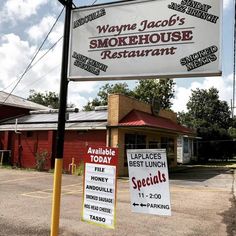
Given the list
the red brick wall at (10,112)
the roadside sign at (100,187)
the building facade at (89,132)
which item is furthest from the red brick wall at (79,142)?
the roadside sign at (100,187)

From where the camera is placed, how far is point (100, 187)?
5324 millimetres

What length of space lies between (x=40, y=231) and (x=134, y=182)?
13.5ft

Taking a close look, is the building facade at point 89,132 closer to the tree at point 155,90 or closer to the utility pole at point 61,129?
the utility pole at point 61,129

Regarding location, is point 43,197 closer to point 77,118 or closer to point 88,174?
point 88,174

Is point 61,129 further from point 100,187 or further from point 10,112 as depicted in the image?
point 10,112

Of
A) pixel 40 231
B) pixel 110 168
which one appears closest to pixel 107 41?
pixel 110 168

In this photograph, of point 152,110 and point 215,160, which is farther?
point 215,160

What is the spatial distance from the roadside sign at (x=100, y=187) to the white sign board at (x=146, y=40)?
127 cm

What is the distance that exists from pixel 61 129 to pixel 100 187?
105 centimetres

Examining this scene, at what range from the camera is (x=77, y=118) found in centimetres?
2802

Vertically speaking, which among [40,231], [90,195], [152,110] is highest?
[152,110]

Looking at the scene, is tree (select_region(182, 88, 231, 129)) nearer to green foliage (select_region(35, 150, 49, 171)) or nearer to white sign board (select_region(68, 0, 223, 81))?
green foliage (select_region(35, 150, 49, 171))

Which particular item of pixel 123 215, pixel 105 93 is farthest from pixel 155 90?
pixel 123 215

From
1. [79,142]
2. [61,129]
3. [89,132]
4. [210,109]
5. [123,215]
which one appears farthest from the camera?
[210,109]
